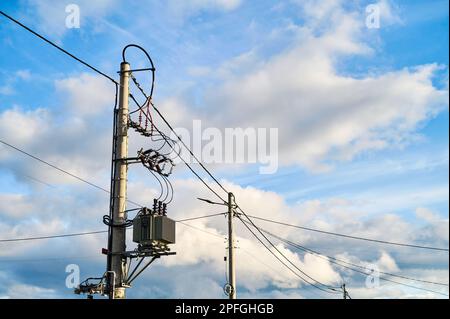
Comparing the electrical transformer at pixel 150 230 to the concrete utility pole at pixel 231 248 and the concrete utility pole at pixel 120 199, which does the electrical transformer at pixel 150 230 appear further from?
the concrete utility pole at pixel 231 248

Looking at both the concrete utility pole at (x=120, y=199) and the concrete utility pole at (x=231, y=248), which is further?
the concrete utility pole at (x=231, y=248)

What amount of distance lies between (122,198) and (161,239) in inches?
101

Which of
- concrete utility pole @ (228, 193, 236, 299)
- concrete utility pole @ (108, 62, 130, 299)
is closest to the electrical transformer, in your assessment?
concrete utility pole @ (108, 62, 130, 299)

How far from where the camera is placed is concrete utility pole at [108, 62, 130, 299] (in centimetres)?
2331

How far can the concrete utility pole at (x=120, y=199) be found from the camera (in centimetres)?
2331

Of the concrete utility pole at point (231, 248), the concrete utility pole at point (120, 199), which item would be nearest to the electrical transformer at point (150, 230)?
the concrete utility pole at point (120, 199)

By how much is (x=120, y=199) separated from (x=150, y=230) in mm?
1963

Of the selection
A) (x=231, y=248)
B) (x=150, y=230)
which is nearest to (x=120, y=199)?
(x=150, y=230)

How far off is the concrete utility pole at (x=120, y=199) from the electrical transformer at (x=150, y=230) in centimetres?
67

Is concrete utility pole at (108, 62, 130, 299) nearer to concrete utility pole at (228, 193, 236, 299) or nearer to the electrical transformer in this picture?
the electrical transformer
